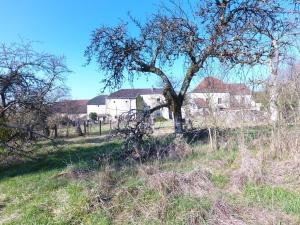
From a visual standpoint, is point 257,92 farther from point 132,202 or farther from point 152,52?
point 152,52

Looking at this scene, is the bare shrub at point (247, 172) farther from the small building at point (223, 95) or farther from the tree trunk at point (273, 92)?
the small building at point (223, 95)

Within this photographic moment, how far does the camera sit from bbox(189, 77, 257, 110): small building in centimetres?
688

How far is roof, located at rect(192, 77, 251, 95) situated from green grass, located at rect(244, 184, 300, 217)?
2.65 meters

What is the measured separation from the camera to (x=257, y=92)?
6.80 meters

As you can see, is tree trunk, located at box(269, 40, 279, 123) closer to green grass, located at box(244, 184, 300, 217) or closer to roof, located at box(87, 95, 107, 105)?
green grass, located at box(244, 184, 300, 217)

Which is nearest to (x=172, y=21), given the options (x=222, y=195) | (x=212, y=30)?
(x=212, y=30)

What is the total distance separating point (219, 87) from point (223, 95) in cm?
24

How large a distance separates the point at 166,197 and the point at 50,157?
26.3 ft

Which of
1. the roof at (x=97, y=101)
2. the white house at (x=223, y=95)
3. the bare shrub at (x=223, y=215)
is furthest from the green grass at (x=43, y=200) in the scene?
the roof at (x=97, y=101)

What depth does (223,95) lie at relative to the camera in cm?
748

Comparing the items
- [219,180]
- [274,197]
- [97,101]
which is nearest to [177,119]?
[219,180]

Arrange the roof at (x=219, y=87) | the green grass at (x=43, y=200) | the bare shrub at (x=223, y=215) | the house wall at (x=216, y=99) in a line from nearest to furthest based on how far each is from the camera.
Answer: the bare shrub at (x=223, y=215) < the green grass at (x=43, y=200) < the roof at (x=219, y=87) < the house wall at (x=216, y=99)

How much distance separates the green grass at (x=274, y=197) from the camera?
401cm

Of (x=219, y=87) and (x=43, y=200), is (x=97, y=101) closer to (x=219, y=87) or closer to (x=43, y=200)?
(x=219, y=87)
